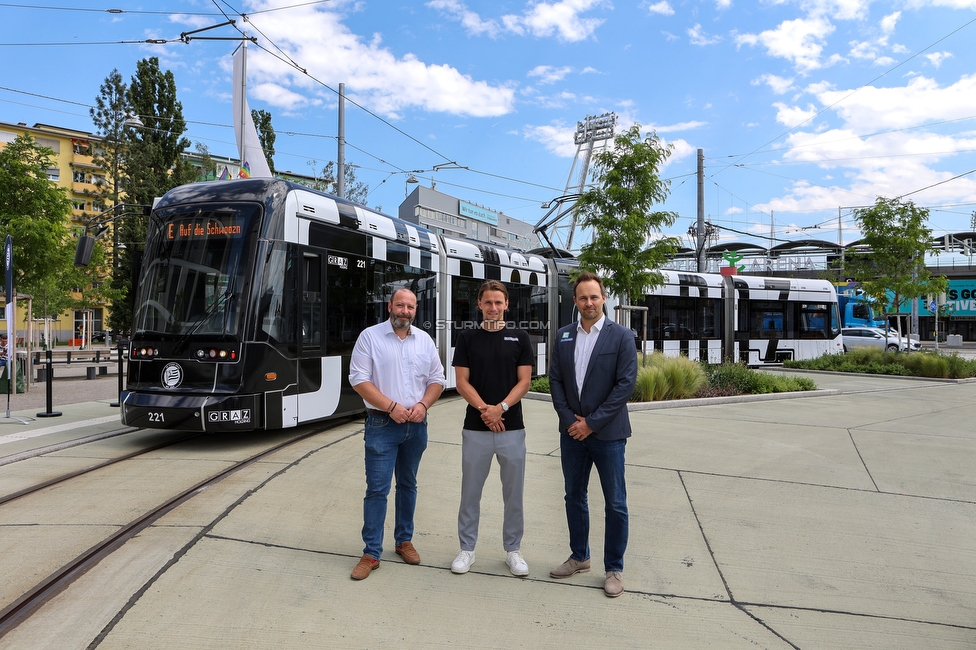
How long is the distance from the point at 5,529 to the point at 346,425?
513 centimetres

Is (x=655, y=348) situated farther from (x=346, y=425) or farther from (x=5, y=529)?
(x=5, y=529)

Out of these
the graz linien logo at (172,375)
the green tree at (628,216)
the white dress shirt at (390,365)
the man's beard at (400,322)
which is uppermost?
the green tree at (628,216)

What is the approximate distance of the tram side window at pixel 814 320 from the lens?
2300 centimetres

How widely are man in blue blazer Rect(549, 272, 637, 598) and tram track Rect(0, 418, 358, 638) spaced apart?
9.42 ft

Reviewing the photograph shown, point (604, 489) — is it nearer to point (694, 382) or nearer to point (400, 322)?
point (400, 322)

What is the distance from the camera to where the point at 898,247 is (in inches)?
819

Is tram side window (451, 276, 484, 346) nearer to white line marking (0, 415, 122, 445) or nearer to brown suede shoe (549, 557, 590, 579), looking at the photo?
white line marking (0, 415, 122, 445)

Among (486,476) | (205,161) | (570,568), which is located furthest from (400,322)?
(205,161)

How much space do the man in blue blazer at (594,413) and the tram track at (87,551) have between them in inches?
113

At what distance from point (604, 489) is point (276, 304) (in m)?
5.21

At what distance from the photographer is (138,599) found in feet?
12.1

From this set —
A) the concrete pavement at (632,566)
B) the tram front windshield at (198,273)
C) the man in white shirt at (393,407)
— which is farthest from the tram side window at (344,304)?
the man in white shirt at (393,407)

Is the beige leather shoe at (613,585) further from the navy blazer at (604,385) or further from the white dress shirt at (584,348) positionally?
the white dress shirt at (584,348)

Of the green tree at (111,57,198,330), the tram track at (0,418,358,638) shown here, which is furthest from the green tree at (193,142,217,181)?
the tram track at (0,418,358,638)
